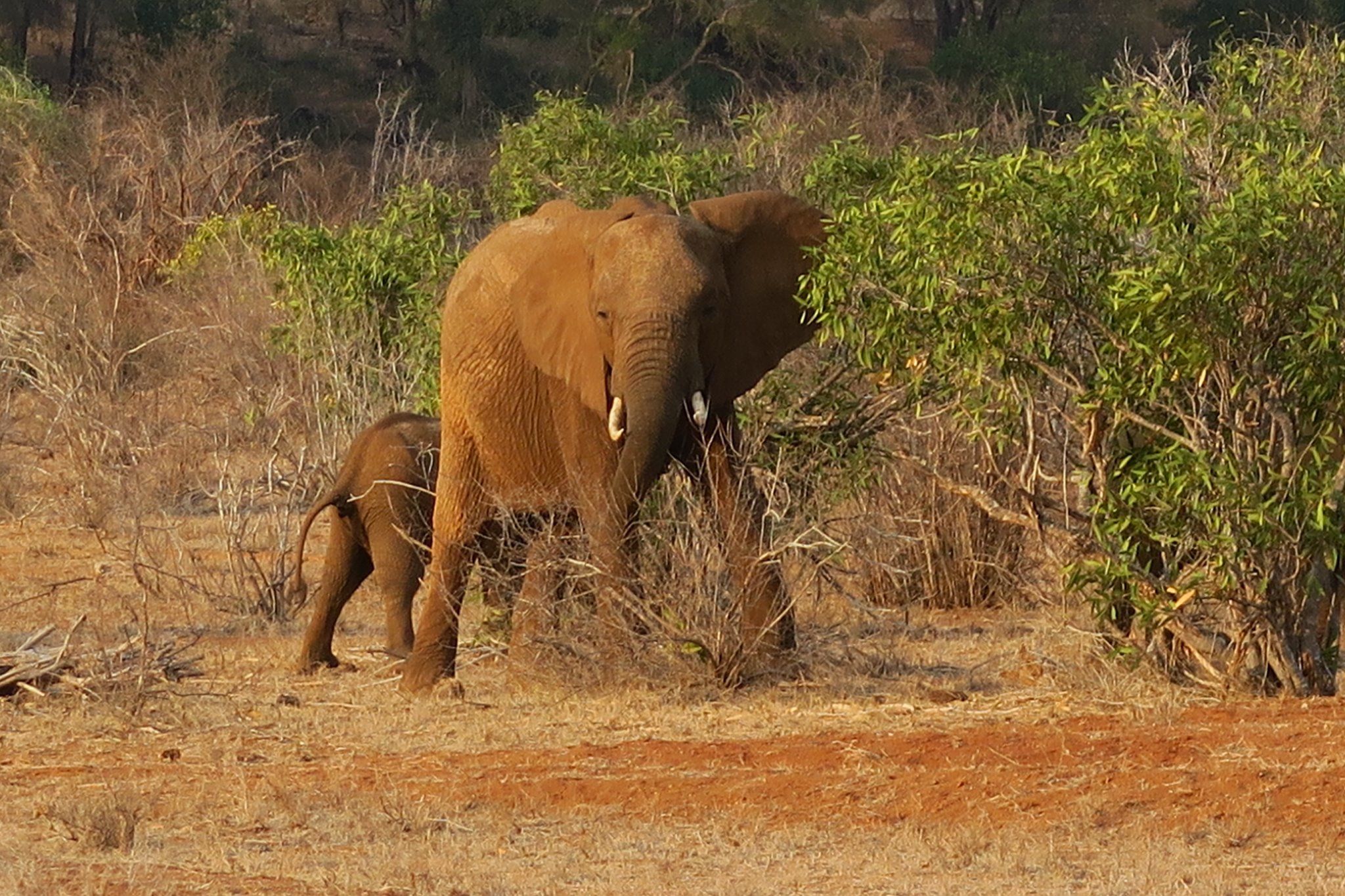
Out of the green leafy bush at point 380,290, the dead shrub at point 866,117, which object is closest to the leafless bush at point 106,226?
the green leafy bush at point 380,290

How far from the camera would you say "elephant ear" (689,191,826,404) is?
990 cm

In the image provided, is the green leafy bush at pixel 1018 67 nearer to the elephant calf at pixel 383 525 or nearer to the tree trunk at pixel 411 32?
the tree trunk at pixel 411 32

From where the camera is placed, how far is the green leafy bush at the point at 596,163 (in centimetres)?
1227

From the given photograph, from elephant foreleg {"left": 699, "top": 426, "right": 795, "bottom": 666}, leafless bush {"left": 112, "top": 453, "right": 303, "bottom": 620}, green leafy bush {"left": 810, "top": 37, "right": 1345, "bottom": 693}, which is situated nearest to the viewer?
green leafy bush {"left": 810, "top": 37, "right": 1345, "bottom": 693}

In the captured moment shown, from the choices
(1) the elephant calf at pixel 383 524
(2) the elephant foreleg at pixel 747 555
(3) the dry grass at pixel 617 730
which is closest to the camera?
(3) the dry grass at pixel 617 730

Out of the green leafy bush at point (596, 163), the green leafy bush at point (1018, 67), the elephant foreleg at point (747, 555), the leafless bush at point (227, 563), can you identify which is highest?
the green leafy bush at point (1018, 67)

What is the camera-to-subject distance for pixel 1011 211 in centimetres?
883

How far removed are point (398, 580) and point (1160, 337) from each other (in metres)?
3.80

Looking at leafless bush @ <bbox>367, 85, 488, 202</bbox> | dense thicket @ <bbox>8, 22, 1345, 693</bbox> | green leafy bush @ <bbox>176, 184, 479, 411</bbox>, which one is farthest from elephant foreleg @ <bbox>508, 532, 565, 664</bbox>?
leafless bush @ <bbox>367, 85, 488, 202</bbox>

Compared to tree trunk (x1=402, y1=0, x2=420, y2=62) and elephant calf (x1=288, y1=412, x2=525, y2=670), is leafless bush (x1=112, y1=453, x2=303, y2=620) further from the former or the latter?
tree trunk (x1=402, y1=0, x2=420, y2=62)

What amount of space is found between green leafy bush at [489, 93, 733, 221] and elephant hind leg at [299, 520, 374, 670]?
222cm

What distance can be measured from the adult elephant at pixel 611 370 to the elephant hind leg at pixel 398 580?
1.73ft

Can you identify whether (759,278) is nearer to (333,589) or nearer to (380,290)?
(333,589)

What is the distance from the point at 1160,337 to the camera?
341 inches
